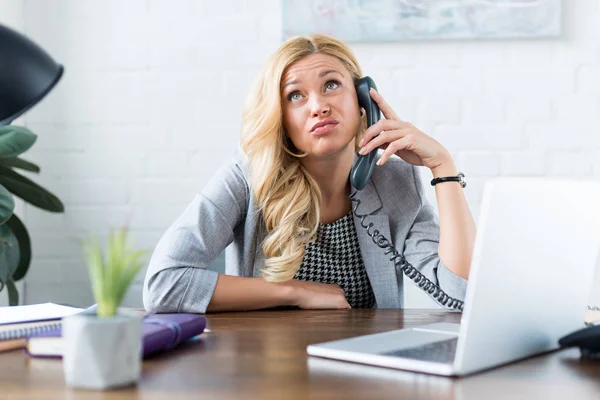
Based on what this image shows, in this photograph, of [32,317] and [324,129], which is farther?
[324,129]

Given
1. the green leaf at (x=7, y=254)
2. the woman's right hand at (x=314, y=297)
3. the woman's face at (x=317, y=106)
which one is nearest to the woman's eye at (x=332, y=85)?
the woman's face at (x=317, y=106)

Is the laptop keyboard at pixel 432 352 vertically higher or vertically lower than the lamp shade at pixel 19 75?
lower

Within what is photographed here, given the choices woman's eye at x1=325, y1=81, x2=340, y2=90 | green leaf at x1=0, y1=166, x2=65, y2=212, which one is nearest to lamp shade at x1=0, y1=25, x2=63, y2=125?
woman's eye at x1=325, y1=81, x2=340, y2=90

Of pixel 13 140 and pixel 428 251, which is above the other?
pixel 13 140

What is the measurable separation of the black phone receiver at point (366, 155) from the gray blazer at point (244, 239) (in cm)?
7

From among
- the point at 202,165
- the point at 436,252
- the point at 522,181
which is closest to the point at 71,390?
the point at 522,181

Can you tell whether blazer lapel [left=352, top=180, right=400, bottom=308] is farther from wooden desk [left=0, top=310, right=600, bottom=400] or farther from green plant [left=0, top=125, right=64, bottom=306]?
green plant [left=0, top=125, right=64, bottom=306]

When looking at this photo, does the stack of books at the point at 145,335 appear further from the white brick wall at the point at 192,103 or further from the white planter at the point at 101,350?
the white brick wall at the point at 192,103

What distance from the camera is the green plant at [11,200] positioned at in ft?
7.57

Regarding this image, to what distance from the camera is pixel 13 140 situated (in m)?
2.30

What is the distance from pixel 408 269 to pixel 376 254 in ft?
0.42

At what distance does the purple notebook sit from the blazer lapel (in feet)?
2.89

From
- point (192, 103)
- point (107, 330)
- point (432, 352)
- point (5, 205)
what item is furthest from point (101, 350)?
point (192, 103)

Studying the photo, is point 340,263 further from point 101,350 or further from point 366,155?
point 101,350
